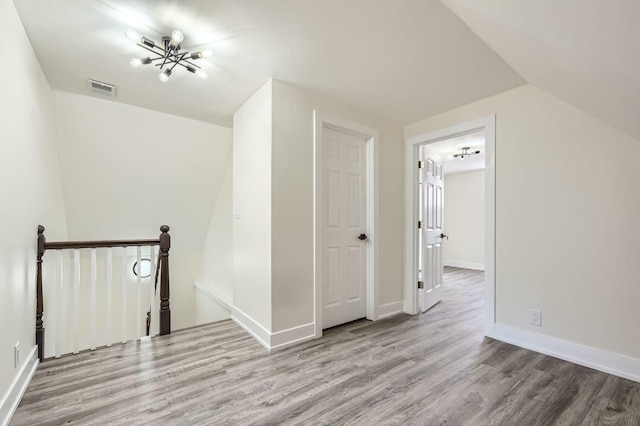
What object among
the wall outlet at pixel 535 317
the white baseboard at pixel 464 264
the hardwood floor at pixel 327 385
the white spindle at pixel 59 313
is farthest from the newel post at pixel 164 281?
the white baseboard at pixel 464 264

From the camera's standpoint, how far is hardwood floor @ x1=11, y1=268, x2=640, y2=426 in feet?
5.12

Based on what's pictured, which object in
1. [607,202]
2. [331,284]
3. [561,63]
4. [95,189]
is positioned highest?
[561,63]

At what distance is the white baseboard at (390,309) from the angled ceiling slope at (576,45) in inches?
98.1

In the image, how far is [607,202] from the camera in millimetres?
2072

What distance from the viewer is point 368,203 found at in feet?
10.3

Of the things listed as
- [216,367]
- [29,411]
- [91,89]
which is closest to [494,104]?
[216,367]

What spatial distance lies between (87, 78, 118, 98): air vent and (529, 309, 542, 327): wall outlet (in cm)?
429

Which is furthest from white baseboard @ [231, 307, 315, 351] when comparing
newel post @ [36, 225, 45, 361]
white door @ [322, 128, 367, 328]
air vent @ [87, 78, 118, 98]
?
air vent @ [87, 78, 118, 98]

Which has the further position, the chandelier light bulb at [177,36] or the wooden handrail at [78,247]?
the wooden handrail at [78,247]

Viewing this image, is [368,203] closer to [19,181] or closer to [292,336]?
[292,336]

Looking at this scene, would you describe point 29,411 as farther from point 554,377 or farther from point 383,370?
point 554,377

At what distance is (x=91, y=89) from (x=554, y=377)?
179 inches

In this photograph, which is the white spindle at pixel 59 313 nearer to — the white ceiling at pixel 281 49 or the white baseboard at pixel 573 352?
the white ceiling at pixel 281 49

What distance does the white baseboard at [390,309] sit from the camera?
3156 millimetres
